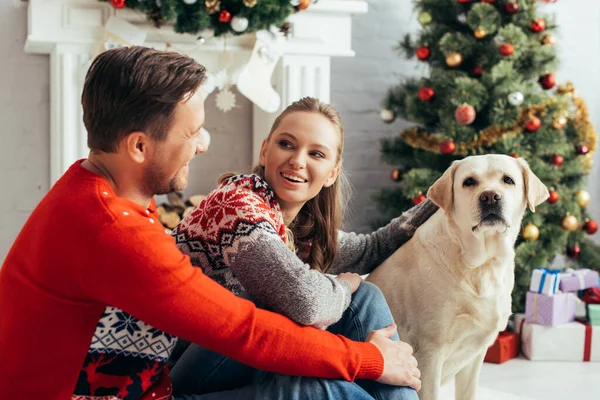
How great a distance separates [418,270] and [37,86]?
2223 mm

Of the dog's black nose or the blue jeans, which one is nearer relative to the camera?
the blue jeans

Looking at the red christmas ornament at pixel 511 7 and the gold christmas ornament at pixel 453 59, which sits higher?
the red christmas ornament at pixel 511 7

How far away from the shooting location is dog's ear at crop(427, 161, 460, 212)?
167cm

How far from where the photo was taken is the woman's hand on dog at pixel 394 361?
Answer: 1285mm

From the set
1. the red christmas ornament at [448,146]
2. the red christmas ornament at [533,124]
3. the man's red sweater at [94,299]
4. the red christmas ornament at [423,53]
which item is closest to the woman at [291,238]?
the man's red sweater at [94,299]

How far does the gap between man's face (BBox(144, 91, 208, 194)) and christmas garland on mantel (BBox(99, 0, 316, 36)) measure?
1.61 meters

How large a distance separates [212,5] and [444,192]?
1.43 meters

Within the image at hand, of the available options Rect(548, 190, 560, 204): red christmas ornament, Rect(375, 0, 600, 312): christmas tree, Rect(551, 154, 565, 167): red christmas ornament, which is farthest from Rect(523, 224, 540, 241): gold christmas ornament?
Rect(551, 154, 565, 167): red christmas ornament

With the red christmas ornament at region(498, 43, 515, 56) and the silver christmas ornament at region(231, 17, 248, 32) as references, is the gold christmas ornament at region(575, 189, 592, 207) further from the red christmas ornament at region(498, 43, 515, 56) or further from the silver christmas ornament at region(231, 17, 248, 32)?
the silver christmas ornament at region(231, 17, 248, 32)

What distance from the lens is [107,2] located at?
283cm

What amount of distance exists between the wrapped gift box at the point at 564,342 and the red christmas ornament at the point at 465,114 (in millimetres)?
872

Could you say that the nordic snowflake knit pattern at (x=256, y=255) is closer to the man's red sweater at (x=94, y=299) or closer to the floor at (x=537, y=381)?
the man's red sweater at (x=94, y=299)

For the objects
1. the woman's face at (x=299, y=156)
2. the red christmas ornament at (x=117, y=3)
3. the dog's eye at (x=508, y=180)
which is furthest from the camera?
the red christmas ornament at (x=117, y=3)

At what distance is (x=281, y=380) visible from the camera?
4.14 ft
